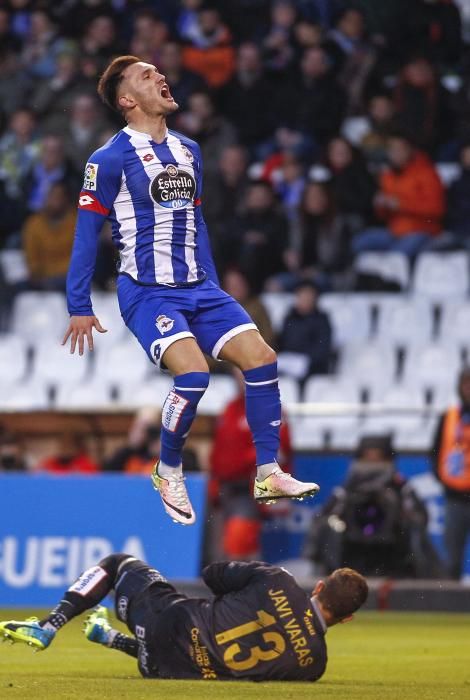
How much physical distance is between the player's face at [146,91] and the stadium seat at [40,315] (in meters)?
9.19

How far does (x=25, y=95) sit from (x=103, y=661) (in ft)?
37.9

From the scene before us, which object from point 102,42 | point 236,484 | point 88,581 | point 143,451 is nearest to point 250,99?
point 102,42

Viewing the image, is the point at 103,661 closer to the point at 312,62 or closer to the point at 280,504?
the point at 280,504

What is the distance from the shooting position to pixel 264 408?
9.40m

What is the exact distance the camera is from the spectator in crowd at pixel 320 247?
17.7 metres

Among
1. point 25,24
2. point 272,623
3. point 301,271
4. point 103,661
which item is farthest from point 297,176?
point 272,623

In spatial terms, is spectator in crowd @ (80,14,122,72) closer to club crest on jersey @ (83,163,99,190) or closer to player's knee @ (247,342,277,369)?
club crest on jersey @ (83,163,99,190)

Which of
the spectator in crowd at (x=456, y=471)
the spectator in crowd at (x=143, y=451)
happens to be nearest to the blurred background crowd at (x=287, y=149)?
the spectator in crowd at (x=143, y=451)

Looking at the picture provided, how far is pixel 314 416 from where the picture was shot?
15.5 meters

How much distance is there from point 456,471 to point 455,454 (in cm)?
15

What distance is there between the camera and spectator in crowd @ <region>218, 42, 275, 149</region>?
1927cm

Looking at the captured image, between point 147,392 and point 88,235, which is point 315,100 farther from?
point 88,235

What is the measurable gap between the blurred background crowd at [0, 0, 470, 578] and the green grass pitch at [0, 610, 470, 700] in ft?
9.84

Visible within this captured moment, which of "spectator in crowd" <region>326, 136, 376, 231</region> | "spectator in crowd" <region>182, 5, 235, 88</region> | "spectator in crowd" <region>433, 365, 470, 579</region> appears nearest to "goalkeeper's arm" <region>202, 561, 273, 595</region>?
"spectator in crowd" <region>433, 365, 470, 579</region>
